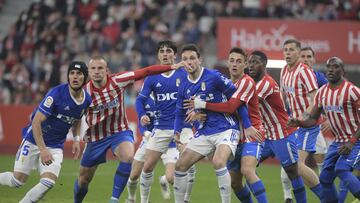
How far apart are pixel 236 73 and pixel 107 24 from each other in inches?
580

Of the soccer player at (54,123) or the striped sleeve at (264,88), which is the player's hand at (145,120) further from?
the striped sleeve at (264,88)

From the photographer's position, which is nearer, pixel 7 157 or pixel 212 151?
pixel 212 151

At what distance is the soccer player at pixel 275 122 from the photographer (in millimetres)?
11789

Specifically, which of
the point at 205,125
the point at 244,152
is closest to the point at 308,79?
the point at 244,152

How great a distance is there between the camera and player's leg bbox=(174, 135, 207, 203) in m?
11.1

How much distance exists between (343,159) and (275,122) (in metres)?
1.22

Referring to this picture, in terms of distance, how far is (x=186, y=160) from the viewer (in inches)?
438

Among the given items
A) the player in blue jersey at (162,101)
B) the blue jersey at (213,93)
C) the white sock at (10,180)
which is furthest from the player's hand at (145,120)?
the white sock at (10,180)

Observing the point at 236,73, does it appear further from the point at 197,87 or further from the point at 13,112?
the point at 13,112

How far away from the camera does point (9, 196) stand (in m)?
13.5

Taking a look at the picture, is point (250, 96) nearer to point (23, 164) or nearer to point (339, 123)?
Answer: point (339, 123)

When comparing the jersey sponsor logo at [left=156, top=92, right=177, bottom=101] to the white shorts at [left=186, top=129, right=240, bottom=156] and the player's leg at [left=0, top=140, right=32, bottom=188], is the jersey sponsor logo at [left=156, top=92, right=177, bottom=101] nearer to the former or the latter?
the white shorts at [left=186, top=129, right=240, bottom=156]

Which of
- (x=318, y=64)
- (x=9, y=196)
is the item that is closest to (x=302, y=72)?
(x=9, y=196)

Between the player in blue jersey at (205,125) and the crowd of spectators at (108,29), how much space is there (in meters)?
12.1
